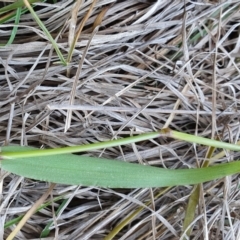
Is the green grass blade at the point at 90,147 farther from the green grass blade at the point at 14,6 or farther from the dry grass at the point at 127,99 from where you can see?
the green grass blade at the point at 14,6

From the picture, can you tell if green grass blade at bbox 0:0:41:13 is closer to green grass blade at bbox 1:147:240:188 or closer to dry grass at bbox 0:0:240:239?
dry grass at bbox 0:0:240:239

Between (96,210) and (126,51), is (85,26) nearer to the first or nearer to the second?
(126,51)

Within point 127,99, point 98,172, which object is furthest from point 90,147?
point 127,99

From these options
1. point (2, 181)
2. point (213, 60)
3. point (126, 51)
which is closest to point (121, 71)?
point (126, 51)

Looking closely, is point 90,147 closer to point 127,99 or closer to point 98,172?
point 98,172

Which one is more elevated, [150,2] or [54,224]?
[150,2]

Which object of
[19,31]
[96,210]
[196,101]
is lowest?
[96,210]

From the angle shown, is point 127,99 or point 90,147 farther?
point 127,99
